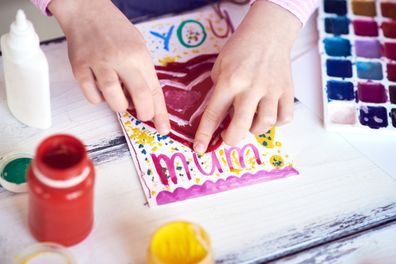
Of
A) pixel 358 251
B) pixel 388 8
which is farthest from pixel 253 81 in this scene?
pixel 388 8

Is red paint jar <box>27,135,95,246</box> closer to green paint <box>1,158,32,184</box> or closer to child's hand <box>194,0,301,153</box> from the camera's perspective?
green paint <box>1,158,32,184</box>

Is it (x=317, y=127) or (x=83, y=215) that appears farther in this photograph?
(x=317, y=127)

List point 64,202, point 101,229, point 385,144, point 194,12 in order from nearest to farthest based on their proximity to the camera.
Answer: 1. point 64,202
2. point 101,229
3. point 385,144
4. point 194,12

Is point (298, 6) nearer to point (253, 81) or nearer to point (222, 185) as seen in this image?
point (253, 81)

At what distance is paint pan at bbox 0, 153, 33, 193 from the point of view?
76 centimetres

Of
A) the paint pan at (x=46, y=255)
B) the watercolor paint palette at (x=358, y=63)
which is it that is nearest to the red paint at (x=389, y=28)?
the watercolor paint palette at (x=358, y=63)

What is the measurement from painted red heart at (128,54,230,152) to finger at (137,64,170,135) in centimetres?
2

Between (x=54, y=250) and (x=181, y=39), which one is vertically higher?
(x=181, y=39)

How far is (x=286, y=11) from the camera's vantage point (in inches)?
36.0

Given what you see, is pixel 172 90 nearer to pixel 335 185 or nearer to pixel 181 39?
pixel 181 39

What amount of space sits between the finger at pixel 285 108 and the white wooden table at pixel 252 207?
4cm

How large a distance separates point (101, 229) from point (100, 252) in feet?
0.11

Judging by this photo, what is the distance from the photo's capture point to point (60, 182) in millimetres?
618

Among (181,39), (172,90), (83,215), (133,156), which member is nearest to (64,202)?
(83,215)
